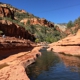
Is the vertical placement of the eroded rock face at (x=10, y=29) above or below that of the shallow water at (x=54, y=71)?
above

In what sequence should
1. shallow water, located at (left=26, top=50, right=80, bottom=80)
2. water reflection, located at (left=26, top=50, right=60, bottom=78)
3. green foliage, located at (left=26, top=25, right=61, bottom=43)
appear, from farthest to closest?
green foliage, located at (left=26, top=25, right=61, bottom=43) → water reflection, located at (left=26, top=50, right=60, bottom=78) → shallow water, located at (left=26, top=50, right=80, bottom=80)

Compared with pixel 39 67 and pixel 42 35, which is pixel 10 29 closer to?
pixel 42 35

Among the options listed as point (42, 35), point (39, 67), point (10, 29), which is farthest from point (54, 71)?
point (42, 35)

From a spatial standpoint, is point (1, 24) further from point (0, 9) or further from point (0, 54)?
point (0, 9)

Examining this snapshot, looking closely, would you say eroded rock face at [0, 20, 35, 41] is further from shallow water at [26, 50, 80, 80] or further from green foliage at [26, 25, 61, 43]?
shallow water at [26, 50, 80, 80]

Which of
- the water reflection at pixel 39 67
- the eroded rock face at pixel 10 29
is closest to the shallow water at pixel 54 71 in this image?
the water reflection at pixel 39 67

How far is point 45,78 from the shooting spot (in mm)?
18312

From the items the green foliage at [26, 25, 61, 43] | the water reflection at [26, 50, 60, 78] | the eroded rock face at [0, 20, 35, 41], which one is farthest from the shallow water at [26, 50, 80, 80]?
the green foliage at [26, 25, 61, 43]

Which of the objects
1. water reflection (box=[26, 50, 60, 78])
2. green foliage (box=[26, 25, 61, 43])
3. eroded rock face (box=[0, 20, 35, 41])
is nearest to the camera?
water reflection (box=[26, 50, 60, 78])

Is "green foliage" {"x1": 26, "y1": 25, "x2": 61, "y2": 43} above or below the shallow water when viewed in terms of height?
above

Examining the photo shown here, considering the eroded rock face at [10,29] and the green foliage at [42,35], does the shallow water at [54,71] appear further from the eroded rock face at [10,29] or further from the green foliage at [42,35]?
the green foliage at [42,35]

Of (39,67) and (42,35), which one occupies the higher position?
(42,35)

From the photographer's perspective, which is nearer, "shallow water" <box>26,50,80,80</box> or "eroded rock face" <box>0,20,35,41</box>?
"shallow water" <box>26,50,80,80</box>

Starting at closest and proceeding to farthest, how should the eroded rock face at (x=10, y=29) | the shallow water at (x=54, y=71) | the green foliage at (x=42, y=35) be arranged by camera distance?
the shallow water at (x=54, y=71)
the eroded rock face at (x=10, y=29)
the green foliage at (x=42, y=35)
